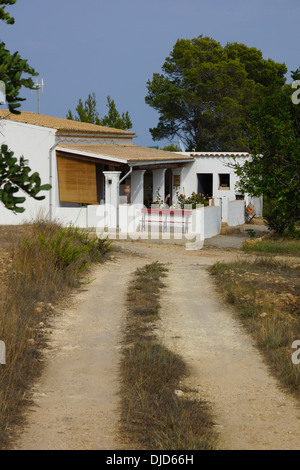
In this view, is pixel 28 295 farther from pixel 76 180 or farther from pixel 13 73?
pixel 76 180

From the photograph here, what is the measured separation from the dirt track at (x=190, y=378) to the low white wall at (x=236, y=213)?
1618cm

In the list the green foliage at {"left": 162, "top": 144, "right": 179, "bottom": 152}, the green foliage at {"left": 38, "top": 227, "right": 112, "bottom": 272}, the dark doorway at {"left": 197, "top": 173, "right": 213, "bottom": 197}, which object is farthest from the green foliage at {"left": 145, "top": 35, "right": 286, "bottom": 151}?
the green foliage at {"left": 38, "top": 227, "right": 112, "bottom": 272}

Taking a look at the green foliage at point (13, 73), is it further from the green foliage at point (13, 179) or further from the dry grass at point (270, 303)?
the dry grass at point (270, 303)

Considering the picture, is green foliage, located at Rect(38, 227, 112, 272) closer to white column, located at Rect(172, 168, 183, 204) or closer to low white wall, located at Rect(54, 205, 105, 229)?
low white wall, located at Rect(54, 205, 105, 229)

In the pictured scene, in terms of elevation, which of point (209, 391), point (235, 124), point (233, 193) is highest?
point (235, 124)

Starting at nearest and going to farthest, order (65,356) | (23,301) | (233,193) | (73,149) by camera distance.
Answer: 1. (65,356)
2. (23,301)
3. (73,149)
4. (233,193)

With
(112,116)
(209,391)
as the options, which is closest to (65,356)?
(209,391)

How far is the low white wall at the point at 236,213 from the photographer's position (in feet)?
94.8

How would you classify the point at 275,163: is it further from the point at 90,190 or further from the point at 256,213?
the point at 256,213

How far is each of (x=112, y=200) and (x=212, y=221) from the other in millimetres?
3922

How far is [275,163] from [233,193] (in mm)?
20084

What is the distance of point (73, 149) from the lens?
78.4 feet

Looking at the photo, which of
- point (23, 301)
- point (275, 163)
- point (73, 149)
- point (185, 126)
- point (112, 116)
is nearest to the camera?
point (23, 301)

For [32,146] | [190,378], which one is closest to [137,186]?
[32,146]
